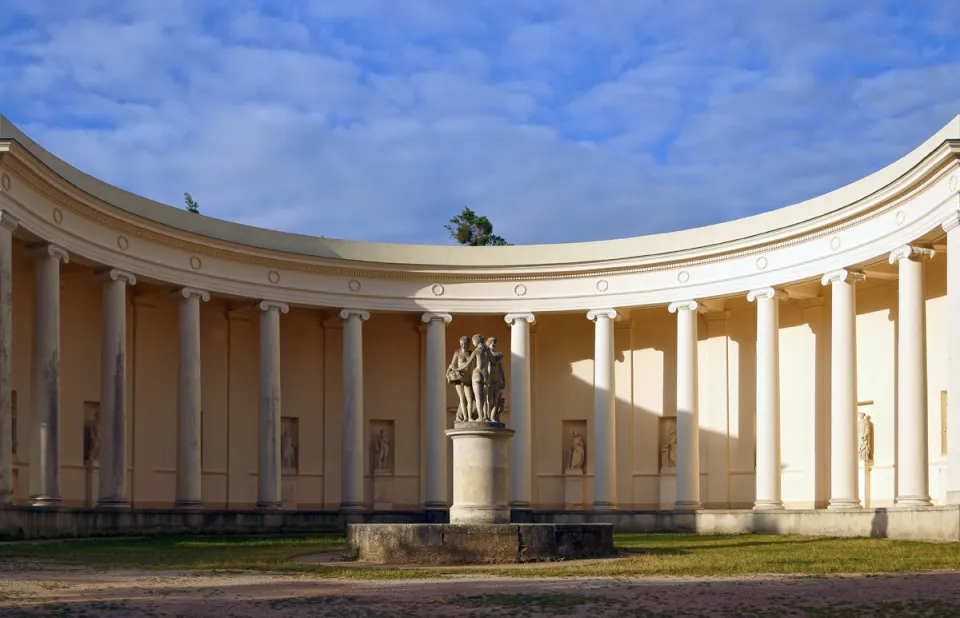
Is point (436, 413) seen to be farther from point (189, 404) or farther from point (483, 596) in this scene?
point (483, 596)

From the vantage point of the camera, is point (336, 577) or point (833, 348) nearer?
point (336, 577)

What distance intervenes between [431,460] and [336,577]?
113ft

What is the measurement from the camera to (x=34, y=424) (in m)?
48.0

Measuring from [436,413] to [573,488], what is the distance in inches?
374

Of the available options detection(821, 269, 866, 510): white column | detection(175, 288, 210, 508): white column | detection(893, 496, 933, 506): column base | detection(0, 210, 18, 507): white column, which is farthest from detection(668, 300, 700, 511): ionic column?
detection(0, 210, 18, 507): white column

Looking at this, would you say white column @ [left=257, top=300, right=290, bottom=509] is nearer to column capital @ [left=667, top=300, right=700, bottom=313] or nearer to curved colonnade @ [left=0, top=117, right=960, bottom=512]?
curved colonnade @ [left=0, top=117, right=960, bottom=512]

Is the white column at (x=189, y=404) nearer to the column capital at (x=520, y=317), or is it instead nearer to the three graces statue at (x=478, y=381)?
the column capital at (x=520, y=317)

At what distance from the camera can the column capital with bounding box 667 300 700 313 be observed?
5978cm

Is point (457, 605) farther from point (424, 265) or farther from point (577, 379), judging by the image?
point (577, 379)

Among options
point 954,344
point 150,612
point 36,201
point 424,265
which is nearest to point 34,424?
point 36,201

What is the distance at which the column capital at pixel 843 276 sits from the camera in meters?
52.5

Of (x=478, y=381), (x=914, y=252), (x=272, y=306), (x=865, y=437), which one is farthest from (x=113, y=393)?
(x=865, y=437)

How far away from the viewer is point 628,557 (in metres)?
34.0

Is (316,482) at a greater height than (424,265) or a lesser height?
lesser
